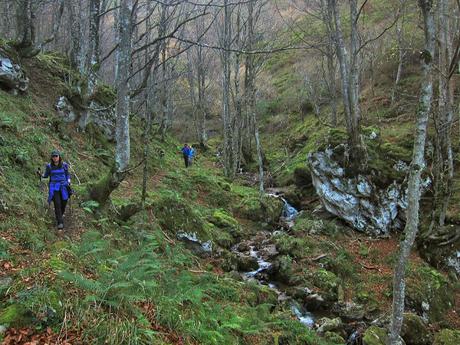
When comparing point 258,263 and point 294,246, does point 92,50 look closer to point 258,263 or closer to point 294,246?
point 258,263

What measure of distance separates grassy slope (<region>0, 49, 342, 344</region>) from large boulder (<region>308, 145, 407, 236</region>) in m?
3.97

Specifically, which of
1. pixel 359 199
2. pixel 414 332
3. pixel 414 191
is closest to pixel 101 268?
pixel 414 191

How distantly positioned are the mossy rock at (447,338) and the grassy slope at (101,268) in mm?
2644

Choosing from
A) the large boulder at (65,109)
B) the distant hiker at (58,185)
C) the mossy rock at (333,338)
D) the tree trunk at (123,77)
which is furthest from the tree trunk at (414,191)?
the large boulder at (65,109)

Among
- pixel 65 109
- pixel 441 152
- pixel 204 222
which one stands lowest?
pixel 204 222

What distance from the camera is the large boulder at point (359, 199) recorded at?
42.8 feet

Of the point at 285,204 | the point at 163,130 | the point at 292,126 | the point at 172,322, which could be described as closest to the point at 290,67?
the point at 292,126

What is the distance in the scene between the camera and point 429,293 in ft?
33.0

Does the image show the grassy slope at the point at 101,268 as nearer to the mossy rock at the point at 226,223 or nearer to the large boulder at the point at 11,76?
the mossy rock at the point at 226,223

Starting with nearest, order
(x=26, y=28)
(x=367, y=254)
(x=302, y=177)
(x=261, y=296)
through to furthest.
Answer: (x=261, y=296) < (x=367, y=254) < (x=26, y=28) < (x=302, y=177)

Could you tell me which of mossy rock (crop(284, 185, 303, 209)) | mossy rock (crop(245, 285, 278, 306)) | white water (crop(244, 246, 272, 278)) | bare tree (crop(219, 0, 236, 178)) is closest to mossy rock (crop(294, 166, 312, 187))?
mossy rock (crop(284, 185, 303, 209))

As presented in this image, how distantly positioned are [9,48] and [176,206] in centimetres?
744

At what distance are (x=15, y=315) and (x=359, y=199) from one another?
11.5 meters

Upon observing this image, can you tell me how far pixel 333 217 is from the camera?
14164 mm
